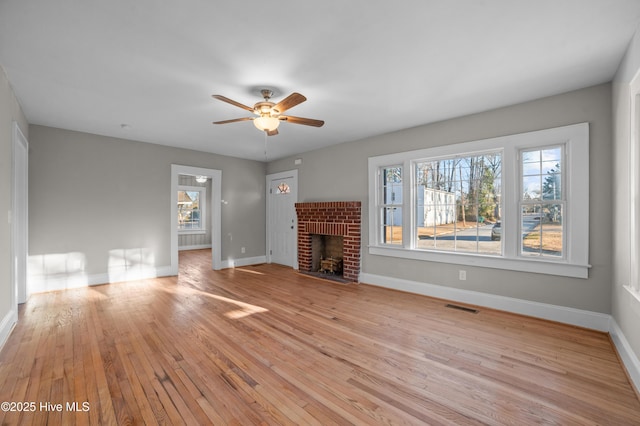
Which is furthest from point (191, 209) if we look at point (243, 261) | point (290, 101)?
point (290, 101)

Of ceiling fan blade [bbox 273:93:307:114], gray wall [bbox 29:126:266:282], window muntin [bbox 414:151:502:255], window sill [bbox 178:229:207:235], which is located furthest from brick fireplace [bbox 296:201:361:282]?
window sill [bbox 178:229:207:235]

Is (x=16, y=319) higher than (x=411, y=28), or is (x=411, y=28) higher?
(x=411, y=28)

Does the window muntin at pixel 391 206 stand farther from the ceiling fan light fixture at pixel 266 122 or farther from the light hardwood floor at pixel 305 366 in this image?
the ceiling fan light fixture at pixel 266 122

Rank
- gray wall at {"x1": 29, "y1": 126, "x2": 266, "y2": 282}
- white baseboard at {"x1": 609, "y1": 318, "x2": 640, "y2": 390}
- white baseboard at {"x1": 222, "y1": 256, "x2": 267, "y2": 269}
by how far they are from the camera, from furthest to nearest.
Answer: white baseboard at {"x1": 222, "y1": 256, "x2": 267, "y2": 269} < gray wall at {"x1": 29, "y1": 126, "x2": 266, "y2": 282} < white baseboard at {"x1": 609, "y1": 318, "x2": 640, "y2": 390}

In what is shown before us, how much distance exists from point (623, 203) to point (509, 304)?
1575mm

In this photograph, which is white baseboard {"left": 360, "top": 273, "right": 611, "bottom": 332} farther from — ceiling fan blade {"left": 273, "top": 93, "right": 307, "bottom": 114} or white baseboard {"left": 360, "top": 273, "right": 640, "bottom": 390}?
ceiling fan blade {"left": 273, "top": 93, "right": 307, "bottom": 114}

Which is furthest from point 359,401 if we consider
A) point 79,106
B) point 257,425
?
point 79,106

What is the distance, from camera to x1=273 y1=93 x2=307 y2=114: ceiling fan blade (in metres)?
2.54

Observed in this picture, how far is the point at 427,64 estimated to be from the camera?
2.58 metres

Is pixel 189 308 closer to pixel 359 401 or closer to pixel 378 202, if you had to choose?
pixel 359 401

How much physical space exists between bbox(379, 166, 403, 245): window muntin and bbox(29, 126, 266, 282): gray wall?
345 cm

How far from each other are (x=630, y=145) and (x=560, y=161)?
3.27ft

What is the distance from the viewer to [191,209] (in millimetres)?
9922

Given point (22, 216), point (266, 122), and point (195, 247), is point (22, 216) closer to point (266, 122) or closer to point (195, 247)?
point (266, 122)
